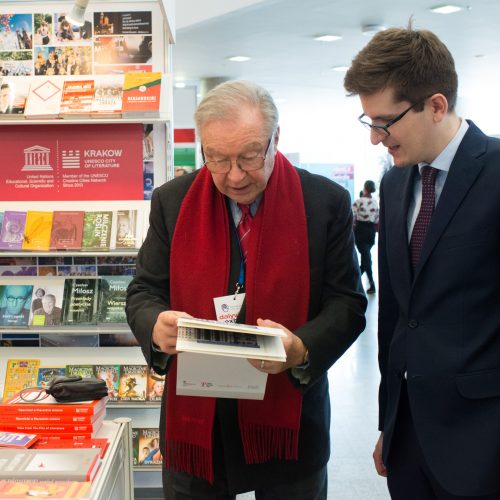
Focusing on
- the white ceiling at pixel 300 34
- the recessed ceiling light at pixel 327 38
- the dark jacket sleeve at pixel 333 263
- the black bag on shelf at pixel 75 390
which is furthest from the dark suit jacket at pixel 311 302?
the recessed ceiling light at pixel 327 38

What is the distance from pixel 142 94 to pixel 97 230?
75 cm

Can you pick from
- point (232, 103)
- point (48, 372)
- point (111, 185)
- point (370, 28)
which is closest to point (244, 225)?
point (232, 103)

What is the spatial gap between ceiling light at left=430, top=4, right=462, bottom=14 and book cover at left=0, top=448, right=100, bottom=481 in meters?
7.38

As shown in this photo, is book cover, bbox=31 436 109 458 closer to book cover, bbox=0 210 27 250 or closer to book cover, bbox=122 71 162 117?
book cover, bbox=0 210 27 250

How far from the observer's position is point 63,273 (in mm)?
3701

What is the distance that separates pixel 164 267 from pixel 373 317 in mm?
7472

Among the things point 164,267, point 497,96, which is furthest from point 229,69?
point 164,267

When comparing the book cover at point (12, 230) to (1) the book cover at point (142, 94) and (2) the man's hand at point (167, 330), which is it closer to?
(1) the book cover at point (142, 94)

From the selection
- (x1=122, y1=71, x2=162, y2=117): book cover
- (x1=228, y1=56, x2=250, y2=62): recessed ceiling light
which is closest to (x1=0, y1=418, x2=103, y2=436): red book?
(x1=122, y1=71, x2=162, y2=117): book cover

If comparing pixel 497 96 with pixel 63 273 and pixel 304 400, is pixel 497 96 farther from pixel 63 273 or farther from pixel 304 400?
pixel 304 400

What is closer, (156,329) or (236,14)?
(156,329)

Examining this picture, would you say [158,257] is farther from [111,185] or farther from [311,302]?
[111,185]

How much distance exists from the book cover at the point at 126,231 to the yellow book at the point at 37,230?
0.35m

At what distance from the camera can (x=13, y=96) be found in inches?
136
